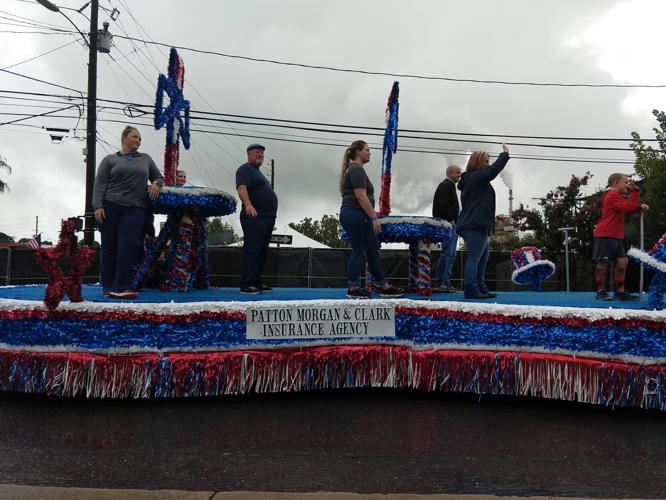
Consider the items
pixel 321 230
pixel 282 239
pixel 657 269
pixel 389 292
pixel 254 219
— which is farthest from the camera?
pixel 321 230

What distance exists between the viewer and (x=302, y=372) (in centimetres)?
308

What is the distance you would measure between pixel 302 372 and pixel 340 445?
73cm

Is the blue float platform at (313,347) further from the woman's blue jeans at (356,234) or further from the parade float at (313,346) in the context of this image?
the woman's blue jeans at (356,234)

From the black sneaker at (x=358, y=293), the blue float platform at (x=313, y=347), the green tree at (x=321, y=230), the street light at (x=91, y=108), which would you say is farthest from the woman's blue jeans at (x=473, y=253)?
the green tree at (x=321, y=230)

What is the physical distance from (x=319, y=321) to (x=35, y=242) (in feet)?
6.09

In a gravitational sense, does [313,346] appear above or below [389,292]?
below

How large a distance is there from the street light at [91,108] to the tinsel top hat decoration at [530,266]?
10298 mm

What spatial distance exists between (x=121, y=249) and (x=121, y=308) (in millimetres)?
716

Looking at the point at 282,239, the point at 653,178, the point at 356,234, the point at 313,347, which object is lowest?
the point at 313,347

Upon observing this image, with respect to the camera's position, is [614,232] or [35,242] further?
[614,232]

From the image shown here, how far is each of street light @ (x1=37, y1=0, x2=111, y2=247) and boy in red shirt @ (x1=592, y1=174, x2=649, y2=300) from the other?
11234mm

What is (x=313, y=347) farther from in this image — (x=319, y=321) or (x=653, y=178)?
(x=653, y=178)

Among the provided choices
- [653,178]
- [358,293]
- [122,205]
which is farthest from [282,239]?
[358,293]

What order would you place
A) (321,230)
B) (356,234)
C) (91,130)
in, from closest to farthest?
(356,234)
(91,130)
(321,230)
